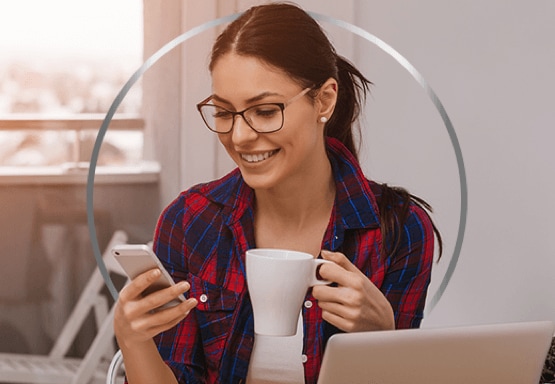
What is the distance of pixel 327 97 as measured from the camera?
1.25 metres

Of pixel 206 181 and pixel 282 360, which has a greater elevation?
pixel 206 181

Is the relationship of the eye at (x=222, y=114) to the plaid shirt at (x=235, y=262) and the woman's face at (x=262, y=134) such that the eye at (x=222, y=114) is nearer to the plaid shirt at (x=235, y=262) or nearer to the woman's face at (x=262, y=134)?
the woman's face at (x=262, y=134)

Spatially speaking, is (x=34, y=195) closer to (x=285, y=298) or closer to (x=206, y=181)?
(x=206, y=181)

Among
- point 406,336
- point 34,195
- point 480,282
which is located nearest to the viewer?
point 406,336

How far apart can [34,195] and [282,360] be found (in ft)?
3.46

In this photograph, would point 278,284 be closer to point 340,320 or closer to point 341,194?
point 340,320

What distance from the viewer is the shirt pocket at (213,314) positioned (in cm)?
129

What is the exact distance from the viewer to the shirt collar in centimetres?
132

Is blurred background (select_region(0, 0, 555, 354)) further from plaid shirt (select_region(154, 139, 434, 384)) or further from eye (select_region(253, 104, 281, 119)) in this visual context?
eye (select_region(253, 104, 281, 119))

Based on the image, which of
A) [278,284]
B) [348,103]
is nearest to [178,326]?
[278,284]

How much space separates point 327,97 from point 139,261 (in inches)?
15.4

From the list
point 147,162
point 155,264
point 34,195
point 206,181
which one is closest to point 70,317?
point 34,195

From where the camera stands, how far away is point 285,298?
1.05 metres

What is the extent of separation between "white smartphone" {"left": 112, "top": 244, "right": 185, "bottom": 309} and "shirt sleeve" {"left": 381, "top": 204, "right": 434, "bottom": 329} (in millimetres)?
379
